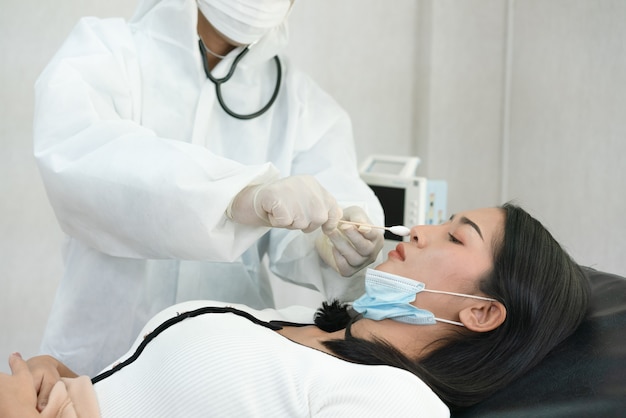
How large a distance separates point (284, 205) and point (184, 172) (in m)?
0.21

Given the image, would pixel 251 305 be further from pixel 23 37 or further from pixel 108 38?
pixel 23 37

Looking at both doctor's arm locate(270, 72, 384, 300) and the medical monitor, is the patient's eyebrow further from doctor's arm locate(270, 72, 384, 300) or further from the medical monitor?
the medical monitor

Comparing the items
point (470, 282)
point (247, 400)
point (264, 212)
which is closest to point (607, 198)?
point (470, 282)

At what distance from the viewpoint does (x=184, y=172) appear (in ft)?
4.46

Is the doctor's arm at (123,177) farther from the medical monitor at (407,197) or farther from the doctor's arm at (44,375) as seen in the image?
the medical monitor at (407,197)

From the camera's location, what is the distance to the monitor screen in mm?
2578

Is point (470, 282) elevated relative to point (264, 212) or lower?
lower

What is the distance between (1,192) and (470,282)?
1.89 m

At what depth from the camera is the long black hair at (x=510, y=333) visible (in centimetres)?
130

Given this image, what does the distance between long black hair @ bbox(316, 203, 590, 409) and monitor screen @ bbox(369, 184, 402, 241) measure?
1112 millimetres

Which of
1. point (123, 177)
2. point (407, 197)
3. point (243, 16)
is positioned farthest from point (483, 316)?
point (407, 197)

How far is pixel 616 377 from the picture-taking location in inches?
47.6

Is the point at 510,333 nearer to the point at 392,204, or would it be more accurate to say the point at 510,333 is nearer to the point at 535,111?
the point at 392,204

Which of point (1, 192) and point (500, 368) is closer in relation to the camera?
point (500, 368)
